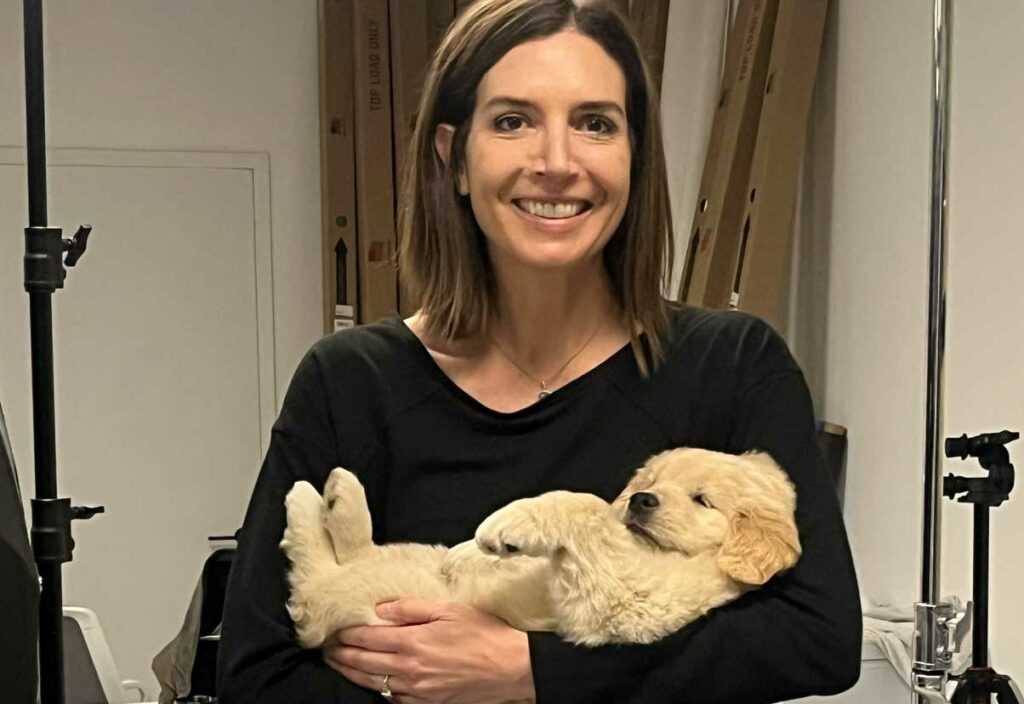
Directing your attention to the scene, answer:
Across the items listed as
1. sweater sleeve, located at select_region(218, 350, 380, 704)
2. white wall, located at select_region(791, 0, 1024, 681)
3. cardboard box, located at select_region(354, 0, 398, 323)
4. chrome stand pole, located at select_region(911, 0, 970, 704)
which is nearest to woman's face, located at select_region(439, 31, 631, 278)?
sweater sleeve, located at select_region(218, 350, 380, 704)

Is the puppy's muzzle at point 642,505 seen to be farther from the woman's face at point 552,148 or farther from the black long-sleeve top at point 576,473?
the woman's face at point 552,148

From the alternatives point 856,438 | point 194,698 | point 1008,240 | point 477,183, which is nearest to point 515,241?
point 477,183

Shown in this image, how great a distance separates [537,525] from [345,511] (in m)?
0.17

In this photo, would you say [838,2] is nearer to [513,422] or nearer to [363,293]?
[363,293]

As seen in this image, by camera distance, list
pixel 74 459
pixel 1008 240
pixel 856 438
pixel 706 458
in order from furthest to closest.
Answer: pixel 74 459 → pixel 856 438 → pixel 1008 240 → pixel 706 458

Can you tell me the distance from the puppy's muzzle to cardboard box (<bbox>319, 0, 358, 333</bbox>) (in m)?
1.92

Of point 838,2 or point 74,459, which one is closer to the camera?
point 838,2

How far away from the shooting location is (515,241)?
935 millimetres

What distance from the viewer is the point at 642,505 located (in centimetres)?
89

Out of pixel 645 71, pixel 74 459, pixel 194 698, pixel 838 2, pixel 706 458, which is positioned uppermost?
pixel 838 2

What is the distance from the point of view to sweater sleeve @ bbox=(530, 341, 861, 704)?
866mm

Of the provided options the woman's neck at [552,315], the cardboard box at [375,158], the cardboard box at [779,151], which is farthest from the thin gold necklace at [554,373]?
the cardboard box at [375,158]

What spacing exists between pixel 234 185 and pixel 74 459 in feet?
2.50

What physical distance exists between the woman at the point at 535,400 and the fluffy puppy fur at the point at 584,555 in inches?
0.6
